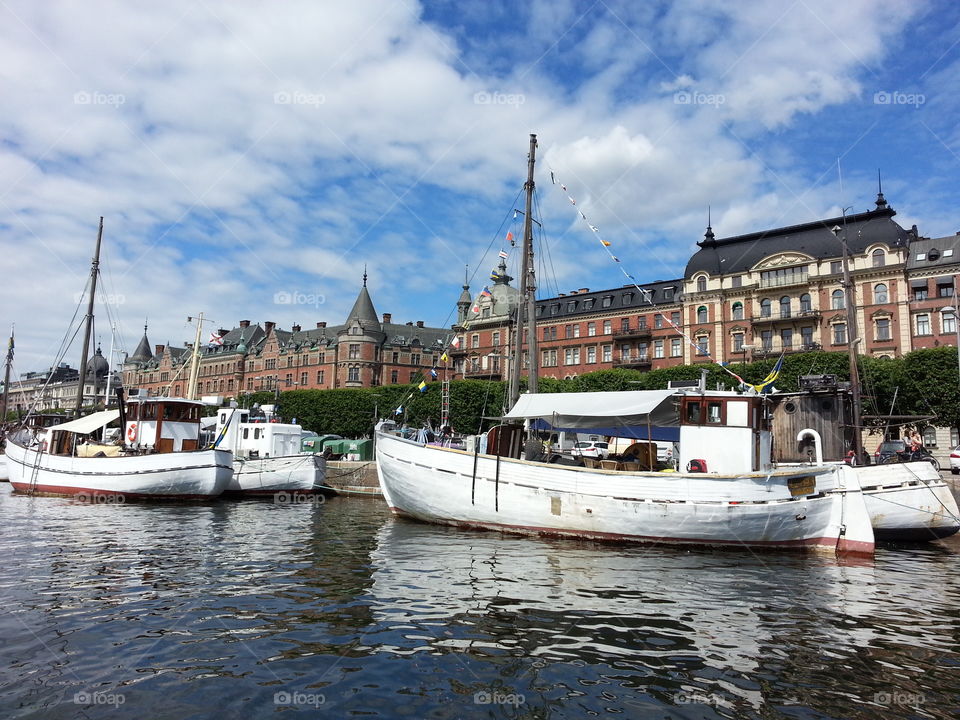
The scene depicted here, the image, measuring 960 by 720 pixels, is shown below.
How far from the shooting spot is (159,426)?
3359cm

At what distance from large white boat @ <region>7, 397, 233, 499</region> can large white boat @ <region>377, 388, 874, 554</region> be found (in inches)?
480

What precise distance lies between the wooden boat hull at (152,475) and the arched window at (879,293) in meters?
54.3

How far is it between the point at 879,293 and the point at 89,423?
61231mm

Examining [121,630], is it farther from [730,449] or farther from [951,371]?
[951,371]

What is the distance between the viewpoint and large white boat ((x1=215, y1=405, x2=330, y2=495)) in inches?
1369

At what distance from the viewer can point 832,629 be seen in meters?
10.7

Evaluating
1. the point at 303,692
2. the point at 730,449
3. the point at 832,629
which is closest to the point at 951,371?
the point at 730,449

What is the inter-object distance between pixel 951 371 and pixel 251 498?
47080mm

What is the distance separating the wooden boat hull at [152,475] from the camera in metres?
30.0

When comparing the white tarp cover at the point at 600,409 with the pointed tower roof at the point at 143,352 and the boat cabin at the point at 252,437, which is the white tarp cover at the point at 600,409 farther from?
the pointed tower roof at the point at 143,352

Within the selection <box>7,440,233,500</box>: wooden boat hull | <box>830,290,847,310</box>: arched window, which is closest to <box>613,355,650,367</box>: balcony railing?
<box>830,290,847,310</box>: arched window

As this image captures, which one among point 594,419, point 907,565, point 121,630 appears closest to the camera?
point 121,630

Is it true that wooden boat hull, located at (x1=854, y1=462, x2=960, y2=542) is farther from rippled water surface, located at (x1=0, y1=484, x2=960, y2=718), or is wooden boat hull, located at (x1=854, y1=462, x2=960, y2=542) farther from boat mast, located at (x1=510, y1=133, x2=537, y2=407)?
boat mast, located at (x1=510, y1=133, x2=537, y2=407)

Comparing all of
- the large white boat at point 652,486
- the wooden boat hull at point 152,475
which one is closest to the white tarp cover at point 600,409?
the large white boat at point 652,486
